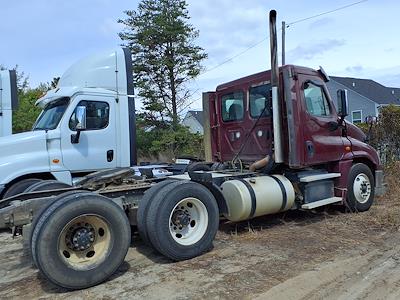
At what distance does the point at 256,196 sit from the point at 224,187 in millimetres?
499

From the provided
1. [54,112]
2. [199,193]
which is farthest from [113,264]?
[54,112]

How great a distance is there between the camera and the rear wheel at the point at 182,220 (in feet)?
17.4

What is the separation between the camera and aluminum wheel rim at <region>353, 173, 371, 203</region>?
8.33 metres

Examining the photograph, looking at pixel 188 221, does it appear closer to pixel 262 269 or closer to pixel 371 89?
pixel 262 269

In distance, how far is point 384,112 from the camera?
43.4ft

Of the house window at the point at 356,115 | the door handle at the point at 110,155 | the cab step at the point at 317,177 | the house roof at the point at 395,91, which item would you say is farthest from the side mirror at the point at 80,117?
the house roof at the point at 395,91

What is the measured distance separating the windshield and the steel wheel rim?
400 centimetres

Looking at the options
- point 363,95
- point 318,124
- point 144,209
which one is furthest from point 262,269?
point 363,95

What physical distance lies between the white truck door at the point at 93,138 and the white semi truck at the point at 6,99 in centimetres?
304

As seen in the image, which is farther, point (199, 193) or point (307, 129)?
point (307, 129)

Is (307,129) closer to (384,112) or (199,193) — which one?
(199,193)

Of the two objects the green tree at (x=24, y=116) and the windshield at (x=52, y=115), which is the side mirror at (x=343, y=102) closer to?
the windshield at (x=52, y=115)

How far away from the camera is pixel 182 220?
5621 millimetres

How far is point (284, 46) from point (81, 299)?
23.3m
